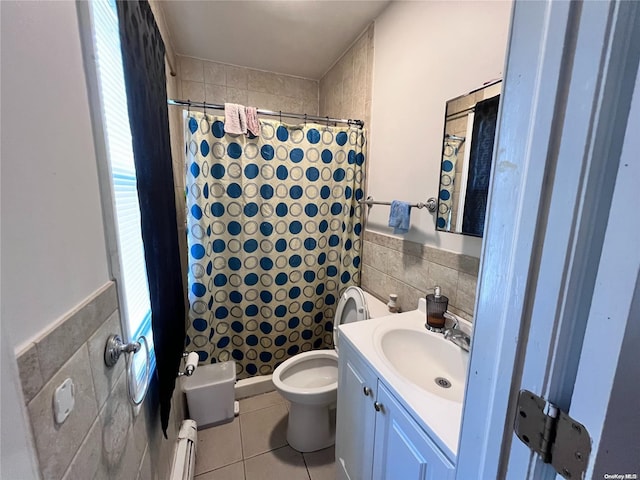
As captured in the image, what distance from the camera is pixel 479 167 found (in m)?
1.13

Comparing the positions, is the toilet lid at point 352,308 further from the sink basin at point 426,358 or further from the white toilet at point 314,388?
the sink basin at point 426,358

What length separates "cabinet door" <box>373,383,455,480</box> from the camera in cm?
72

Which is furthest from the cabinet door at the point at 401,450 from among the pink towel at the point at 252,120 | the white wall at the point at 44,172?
the pink towel at the point at 252,120

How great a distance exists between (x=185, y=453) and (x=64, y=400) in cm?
122

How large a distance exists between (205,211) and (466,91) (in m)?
1.51

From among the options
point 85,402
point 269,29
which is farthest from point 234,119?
point 85,402

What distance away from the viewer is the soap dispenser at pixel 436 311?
1194 mm

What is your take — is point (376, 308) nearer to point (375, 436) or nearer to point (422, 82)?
point (375, 436)

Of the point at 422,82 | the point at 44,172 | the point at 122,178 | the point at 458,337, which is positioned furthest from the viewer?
the point at 422,82

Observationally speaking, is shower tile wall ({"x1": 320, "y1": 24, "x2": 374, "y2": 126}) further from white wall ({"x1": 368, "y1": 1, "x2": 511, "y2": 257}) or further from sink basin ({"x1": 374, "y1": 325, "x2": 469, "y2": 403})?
sink basin ({"x1": 374, "y1": 325, "x2": 469, "y2": 403})

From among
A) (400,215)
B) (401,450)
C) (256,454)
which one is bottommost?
(256,454)

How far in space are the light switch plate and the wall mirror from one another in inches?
51.6

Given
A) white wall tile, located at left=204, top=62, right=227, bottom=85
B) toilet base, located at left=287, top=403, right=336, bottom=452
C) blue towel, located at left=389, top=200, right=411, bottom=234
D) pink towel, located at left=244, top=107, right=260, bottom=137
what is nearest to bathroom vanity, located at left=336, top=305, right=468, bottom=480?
toilet base, located at left=287, top=403, right=336, bottom=452

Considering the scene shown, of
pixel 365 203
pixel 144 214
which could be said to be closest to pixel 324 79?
pixel 365 203
